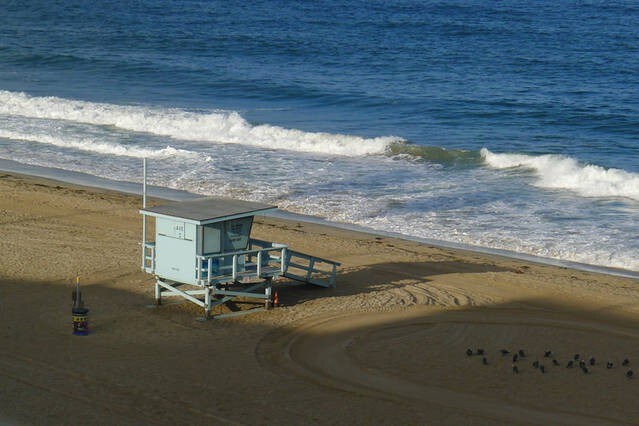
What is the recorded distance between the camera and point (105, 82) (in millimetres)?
46906

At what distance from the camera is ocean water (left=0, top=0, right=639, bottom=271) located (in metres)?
26.0

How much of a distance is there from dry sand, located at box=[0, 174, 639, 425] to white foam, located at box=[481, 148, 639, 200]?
7641 mm

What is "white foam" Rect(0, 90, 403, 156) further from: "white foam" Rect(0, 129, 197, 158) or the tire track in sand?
the tire track in sand

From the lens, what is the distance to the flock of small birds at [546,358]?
14688 millimetres

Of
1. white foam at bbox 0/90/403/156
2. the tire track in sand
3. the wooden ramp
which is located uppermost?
white foam at bbox 0/90/403/156

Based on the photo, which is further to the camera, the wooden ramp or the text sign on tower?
the wooden ramp

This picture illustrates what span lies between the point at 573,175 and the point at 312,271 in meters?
13.1

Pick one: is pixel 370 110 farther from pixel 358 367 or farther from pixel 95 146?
pixel 358 367

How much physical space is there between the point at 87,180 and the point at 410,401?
56.5ft

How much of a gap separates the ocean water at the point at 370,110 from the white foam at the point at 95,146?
0.10 m

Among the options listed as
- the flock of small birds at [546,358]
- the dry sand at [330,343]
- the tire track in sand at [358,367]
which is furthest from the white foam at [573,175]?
the flock of small birds at [546,358]

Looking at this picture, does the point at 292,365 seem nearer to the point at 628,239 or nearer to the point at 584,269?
the point at 584,269

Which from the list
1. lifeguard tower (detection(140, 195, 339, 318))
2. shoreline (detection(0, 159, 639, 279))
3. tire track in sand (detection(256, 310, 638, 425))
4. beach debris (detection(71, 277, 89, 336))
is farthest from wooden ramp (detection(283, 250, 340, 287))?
shoreline (detection(0, 159, 639, 279))

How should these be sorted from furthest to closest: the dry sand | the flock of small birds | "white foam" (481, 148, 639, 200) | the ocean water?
"white foam" (481, 148, 639, 200) → the ocean water → the flock of small birds → the dry sand
